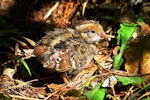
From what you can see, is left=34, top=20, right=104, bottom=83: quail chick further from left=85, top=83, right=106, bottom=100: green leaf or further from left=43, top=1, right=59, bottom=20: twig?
left=43, top=1, right=59, bottom=20: twig

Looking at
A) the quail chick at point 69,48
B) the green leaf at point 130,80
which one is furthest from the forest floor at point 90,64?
the quail chick at point 69,48

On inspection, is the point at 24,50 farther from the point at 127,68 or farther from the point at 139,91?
the point at 139,91

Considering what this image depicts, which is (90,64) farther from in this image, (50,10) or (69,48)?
(50,10)

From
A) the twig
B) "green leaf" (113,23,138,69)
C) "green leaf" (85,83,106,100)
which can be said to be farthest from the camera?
the twig

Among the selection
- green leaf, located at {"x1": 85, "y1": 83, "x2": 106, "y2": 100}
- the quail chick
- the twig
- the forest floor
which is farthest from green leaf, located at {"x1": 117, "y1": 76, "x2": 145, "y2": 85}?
the twig

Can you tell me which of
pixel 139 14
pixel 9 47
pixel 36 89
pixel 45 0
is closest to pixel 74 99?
pixel 36 89

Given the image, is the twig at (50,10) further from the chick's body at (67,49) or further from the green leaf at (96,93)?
the green leaf at (96,93)

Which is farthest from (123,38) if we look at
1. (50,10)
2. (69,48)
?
(50,10)
